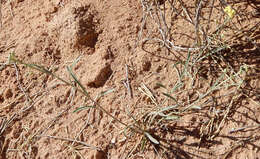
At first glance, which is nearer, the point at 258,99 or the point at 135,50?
the point at 258,99

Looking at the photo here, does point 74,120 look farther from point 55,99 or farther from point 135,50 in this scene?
point 135,50

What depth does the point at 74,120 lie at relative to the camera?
69.5 inches

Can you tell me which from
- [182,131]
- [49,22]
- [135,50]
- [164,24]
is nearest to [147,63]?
[135,50]

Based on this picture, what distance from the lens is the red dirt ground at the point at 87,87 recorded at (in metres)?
1.64

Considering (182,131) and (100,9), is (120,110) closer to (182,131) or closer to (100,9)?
(182,131)

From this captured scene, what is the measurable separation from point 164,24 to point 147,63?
0.91 feet

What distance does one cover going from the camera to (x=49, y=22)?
6.66 ft

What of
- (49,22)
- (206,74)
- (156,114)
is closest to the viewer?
(156,114)

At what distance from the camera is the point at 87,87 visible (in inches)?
72.1

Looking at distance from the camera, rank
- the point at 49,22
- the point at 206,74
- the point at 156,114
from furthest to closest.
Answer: the point at 49,22 → the point at 206,74 → the point at 156,114

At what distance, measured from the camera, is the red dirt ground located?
1637 mm

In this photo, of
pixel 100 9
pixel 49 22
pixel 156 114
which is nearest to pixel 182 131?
pixel 156 114

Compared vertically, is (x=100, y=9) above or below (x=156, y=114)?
above

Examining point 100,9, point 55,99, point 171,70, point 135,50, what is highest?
point 100,9
